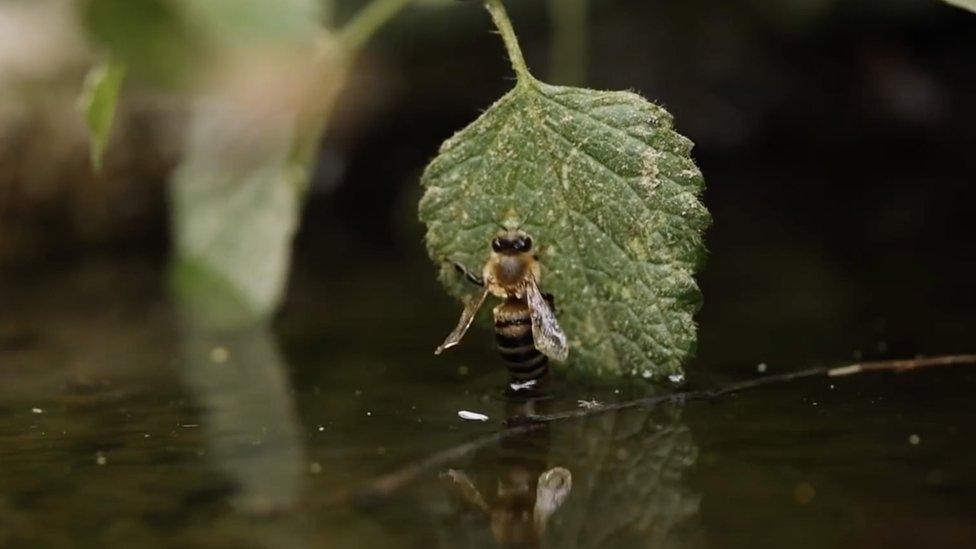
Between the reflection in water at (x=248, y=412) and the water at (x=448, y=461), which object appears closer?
the water at (x=448, y=461)

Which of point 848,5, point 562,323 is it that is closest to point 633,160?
point 562,323

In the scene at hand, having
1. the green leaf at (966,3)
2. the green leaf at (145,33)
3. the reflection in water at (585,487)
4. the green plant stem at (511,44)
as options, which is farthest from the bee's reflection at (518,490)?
the green leaf at (145,33)

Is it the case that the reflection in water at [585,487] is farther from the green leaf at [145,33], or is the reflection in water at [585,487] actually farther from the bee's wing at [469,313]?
the green leaf at [145,33]

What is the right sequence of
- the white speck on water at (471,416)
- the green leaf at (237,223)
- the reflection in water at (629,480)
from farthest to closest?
the green leaf at (237,223)
the white speck on water at (471,416)
the reflection in water at (629,480)

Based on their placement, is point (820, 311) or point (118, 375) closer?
A: point (118, 375)

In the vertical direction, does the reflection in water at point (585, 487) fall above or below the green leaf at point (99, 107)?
below

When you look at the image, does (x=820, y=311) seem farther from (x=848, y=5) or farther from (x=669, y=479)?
(x=848, y=5)

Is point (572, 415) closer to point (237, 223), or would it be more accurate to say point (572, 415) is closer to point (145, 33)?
point (237, 223)
